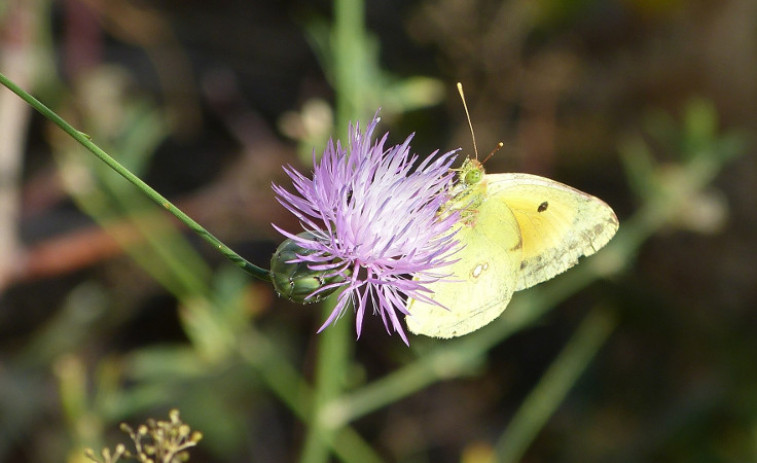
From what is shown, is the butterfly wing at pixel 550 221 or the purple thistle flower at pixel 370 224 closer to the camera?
the purple thistle flower at pixel 370 224

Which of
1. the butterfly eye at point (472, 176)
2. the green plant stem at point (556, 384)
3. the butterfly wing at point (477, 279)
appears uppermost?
the butterfly eye at point (472, 176)

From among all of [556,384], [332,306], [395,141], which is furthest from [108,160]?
[395,141]

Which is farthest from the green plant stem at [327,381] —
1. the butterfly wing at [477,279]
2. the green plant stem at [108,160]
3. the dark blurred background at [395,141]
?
the green plant stem at [108,160]

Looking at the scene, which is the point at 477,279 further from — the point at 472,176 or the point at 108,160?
the point at 108,160

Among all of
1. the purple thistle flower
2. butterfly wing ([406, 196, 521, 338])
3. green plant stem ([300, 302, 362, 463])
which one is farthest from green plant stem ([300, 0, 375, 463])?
the purple thistle flower

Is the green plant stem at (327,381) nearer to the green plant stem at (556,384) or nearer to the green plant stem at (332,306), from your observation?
the green plant stem at (332,306)

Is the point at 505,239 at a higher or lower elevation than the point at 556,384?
higher
